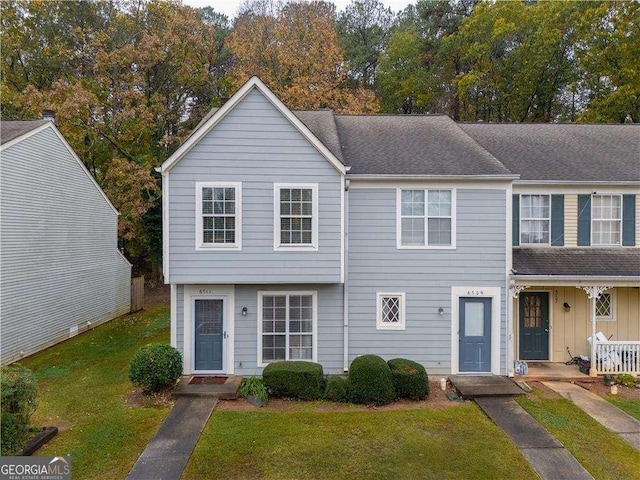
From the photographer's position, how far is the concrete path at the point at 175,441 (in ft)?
21.7

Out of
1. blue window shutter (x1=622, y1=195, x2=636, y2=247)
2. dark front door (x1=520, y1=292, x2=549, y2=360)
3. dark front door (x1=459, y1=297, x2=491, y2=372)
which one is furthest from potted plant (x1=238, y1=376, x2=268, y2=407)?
blue window shutter (x1=622, y1=195, x2=636, y2=247)

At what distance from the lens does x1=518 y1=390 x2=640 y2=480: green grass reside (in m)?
6.78

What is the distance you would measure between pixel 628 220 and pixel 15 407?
52.3 ft

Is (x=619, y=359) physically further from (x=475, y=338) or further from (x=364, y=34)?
(x=364, y=34)

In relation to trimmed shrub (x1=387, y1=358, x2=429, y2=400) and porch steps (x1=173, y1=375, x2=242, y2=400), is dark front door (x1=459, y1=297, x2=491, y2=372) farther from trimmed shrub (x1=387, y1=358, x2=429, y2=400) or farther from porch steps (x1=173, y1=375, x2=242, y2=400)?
porch steps (x1=173, y1=375, x2=242, y2=400)

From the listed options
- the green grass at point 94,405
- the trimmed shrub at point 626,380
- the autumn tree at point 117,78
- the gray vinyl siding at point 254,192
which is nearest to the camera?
the green grass at point 94,405

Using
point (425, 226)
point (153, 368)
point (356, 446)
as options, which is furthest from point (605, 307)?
point (153, 368)

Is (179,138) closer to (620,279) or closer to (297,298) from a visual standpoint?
(297,298)

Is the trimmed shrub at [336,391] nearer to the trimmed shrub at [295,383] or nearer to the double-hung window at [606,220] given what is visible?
the trimmed shrub at [295,383]

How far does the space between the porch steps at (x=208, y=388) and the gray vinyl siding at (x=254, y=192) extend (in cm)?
264

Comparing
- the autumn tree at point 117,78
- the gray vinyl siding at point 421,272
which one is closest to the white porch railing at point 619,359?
the gray vinyl siding at point 421,272

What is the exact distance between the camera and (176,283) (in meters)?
10.2

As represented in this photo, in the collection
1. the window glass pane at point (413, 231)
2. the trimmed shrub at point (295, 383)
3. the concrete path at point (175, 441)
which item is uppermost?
the window glass pane at point (413, 231)

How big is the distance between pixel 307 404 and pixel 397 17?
33.8m
